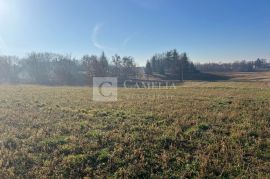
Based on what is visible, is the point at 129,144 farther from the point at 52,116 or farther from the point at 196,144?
the point at 52,116

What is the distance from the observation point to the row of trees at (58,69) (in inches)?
2603

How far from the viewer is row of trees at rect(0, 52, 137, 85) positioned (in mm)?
66125

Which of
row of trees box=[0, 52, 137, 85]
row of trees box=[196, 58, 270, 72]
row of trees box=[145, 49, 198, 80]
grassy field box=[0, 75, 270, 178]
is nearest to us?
grassy field box=[0, 75, 270, 178]

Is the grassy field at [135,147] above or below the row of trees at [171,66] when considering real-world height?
below

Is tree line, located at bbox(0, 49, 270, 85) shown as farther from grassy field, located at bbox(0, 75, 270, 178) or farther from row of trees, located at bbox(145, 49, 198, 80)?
grassy field, located at bbox(0, 75, 270, 178)

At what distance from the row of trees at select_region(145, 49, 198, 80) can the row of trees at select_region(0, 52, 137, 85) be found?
14.0 metres

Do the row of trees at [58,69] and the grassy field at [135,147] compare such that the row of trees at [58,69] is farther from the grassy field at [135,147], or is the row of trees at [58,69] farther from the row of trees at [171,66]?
the grassy field at [135,147]

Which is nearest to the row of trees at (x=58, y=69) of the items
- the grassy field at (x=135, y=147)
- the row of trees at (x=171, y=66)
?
the row of trees at (x=171, y=66)

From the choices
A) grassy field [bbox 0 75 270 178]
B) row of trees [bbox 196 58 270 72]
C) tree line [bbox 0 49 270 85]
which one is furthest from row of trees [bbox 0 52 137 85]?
row of trees [bbox 196 58 270 72]

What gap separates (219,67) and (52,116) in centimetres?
14881

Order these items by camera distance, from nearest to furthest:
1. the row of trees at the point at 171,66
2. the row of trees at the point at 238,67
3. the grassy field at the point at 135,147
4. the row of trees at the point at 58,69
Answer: the grassy field at the point at 135,147 → the row of trees at the point at 58,69 → the row of trees at the point at 171,66 → the row of trees at the point at 238,67

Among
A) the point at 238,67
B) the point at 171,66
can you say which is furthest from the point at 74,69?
the point at 238,67

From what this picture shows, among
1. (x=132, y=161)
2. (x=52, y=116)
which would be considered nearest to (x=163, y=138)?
(x=132, y=161)

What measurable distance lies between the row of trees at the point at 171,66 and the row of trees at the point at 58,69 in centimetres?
1398
